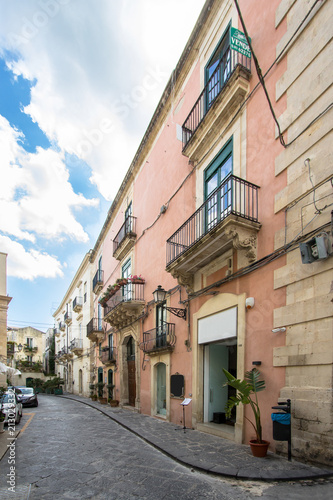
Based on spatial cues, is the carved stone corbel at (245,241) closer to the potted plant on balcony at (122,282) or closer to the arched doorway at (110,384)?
the potted plant on balcony at (122,282)

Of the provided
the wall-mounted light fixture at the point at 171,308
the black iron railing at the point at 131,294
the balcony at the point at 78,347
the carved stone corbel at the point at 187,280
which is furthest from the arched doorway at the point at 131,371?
the balcony at the point at 78,347

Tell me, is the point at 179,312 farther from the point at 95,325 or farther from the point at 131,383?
the point at 95,325

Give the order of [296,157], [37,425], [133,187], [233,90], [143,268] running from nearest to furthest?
[296,157] → [233,90] → [37,425] → [143,268] → [133,187]

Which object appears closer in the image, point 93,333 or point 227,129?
point 227,129

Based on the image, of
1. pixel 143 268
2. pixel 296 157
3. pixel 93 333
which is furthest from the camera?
pixel 93 333

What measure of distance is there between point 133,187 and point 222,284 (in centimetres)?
1056

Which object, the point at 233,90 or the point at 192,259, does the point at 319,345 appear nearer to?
the point at 192,259

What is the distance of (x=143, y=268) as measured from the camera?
1494 cm

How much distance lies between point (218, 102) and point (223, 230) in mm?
3542

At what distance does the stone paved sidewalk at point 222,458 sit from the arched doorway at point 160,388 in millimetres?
3073

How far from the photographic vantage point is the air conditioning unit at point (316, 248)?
506 cm

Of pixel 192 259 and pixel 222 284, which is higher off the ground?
pixel 192 259

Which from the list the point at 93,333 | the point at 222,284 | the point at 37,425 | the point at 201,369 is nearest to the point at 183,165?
the point at 222,284

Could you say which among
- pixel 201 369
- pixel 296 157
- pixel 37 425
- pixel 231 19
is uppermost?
pixel 231 19
